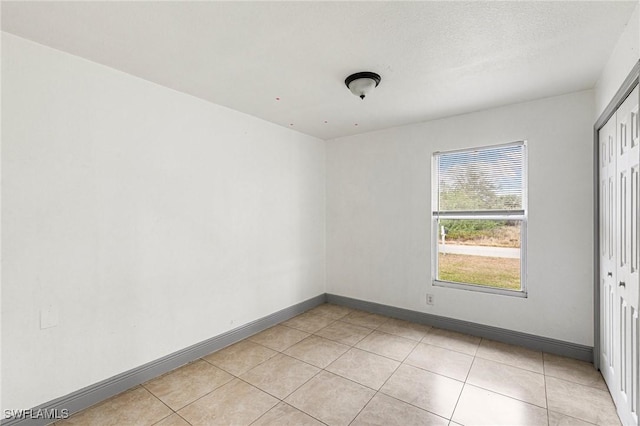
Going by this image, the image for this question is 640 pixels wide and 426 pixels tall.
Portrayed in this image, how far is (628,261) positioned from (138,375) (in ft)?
12.0

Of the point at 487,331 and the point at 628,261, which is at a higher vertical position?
the point at 628,261

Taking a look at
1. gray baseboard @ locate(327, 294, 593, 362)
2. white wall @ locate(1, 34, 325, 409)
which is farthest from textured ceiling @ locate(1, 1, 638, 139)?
gray baseboard @ locate(327, 294, 593, 362)

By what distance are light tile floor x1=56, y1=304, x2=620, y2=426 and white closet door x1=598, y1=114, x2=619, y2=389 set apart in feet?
0.92

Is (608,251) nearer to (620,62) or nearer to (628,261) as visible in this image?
(628,261)

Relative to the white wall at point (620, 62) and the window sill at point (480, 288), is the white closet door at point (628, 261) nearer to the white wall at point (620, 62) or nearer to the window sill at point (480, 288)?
the white wall at point (620, 62)

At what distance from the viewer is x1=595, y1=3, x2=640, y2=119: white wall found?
1.63m

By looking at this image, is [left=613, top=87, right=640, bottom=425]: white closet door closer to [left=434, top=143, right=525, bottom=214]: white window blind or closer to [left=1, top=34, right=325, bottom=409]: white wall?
[left=434, top=143, right=525, bottom=214]: white window blind

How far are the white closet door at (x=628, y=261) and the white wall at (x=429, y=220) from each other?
2.54 ft

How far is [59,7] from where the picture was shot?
1.62m

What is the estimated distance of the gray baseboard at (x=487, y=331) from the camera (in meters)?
2.81

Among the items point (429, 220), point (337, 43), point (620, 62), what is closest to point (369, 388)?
point (429, 220)

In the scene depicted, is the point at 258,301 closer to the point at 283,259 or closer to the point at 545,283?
the point at 283,259

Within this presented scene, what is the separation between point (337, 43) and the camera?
1953 millimetres

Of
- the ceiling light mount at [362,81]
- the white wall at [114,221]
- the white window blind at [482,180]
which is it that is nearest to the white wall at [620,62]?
the white window blind at [482,180]
